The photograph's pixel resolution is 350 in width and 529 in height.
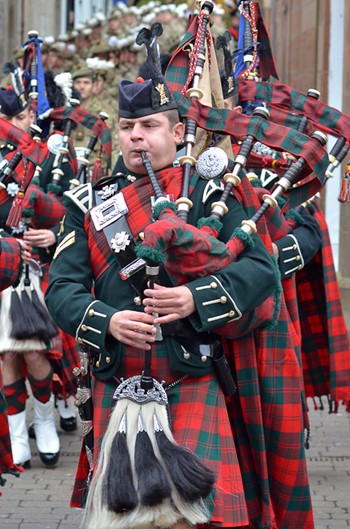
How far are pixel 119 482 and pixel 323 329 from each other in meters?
3.24

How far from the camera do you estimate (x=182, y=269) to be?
13.4 feet

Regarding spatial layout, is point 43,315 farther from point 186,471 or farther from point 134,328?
point 186,471

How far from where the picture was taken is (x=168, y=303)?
13.1 feet

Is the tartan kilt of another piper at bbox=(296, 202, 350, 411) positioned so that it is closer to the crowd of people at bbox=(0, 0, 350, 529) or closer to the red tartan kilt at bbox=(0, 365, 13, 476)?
the crowd of people at bbox=(0, 0, 350, 529)

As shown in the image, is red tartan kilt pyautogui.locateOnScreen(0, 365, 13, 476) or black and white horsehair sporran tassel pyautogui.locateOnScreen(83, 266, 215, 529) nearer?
black and white horsehair sporran tassel pyautogui.locateOnScreen(83, 266, 215, 529)

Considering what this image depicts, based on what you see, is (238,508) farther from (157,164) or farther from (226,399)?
(157,164)

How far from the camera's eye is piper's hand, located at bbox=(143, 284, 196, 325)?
397 centimetres

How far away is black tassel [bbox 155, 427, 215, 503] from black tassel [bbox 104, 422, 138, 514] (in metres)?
0.12

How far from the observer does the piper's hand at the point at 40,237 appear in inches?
274

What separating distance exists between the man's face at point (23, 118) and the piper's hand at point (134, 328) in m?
3.38

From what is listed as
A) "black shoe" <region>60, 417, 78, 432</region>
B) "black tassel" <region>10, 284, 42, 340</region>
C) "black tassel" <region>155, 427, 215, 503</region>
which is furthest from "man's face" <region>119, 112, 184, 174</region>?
"black shoe" <region>60, 417, 78, 432</region>

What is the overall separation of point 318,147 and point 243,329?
74 centimetres

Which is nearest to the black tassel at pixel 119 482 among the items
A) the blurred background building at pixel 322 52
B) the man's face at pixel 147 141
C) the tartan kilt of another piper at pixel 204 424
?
the tartan kilt of another piper at pixel 204 424

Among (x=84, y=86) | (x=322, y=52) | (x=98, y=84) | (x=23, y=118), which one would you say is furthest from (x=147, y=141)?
(x=98, y=84)
